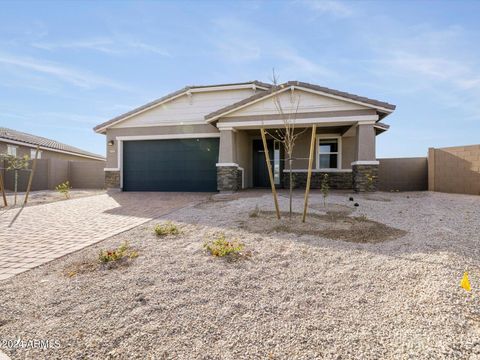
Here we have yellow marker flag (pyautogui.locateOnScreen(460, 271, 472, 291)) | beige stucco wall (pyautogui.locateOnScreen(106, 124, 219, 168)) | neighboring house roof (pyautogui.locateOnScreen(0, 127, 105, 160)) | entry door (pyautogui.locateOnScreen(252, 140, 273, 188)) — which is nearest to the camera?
yellow marker flag (pyautogui.locateOnScreen(460, 271, 472, 291))

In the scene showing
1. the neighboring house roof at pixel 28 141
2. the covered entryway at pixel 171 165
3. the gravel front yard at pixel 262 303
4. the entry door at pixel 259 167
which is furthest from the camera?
the neighboring house roof at pixel 28 141

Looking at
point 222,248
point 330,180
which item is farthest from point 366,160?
point 222,248

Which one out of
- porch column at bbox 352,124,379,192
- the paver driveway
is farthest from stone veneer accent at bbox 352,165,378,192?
the paver driveway

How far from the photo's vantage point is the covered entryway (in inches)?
456

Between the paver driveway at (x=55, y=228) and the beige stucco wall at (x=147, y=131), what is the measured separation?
15.6 ft

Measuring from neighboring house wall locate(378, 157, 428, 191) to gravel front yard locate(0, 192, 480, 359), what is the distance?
10153mm

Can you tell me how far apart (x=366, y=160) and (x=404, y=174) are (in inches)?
192

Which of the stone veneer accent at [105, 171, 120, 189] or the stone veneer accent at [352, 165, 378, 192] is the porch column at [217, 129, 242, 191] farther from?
the stone veneer accent at [105, 171, 120, 189]

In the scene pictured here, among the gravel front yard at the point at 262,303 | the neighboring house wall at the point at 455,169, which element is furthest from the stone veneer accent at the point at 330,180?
the gravel front yard at the point at 262,303

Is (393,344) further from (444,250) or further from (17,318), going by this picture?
(17,318)

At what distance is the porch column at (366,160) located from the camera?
953 cm

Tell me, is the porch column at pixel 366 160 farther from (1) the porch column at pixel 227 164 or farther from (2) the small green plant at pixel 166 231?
(2) the small green plant at pixel 166 231

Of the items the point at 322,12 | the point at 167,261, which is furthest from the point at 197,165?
the point at 167,261

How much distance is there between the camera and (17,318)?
221cm
